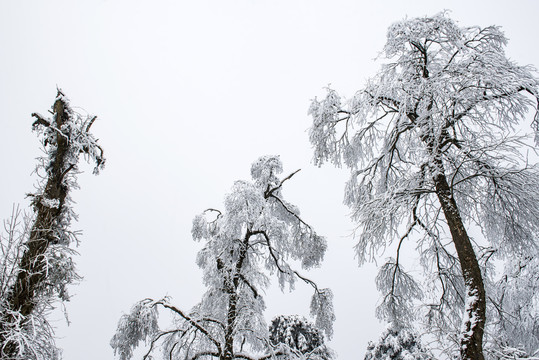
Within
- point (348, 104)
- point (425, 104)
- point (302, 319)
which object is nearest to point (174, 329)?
point (348, 104)

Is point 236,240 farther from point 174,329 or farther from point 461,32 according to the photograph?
point 461,32

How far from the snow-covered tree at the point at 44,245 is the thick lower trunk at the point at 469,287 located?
15.9ft

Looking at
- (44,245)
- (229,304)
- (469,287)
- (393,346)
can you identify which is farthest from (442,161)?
(393,346)

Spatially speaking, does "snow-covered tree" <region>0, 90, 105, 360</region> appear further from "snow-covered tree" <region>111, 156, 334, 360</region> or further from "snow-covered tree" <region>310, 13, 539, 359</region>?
"snow-covered tree" <region>310, 13, 539, 359</region>

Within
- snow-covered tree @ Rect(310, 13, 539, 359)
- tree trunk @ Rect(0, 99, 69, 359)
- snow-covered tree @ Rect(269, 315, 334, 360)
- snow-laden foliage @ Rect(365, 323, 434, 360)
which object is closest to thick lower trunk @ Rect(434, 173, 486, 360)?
snow-covered tree @ Rect(310, 13, 539, 359)

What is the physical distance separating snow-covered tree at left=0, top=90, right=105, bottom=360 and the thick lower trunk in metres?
4.85

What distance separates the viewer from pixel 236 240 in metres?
6.60

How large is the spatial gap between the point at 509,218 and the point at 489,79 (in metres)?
2.24

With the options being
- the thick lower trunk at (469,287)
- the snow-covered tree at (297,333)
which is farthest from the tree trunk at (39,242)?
the snow-covered tree at (297,333)

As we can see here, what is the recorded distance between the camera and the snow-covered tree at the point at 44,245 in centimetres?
371

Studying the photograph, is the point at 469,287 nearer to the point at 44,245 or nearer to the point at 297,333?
the point at 44,245

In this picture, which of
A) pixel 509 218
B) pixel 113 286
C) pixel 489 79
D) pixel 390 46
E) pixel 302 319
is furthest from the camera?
pixel 113 286

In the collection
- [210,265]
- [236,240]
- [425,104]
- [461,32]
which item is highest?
[461,32]

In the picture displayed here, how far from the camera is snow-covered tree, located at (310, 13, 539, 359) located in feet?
14.2
